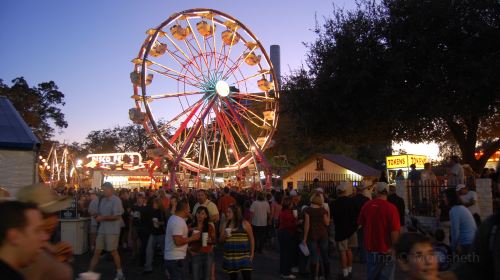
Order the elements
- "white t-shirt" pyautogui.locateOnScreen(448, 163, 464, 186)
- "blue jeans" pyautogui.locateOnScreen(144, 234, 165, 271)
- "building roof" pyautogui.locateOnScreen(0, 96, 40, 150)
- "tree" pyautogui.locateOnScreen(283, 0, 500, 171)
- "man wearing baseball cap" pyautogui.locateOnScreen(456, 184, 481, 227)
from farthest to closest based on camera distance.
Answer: "tree" pyautogui.locateOnScreen(283, 0, 500, 171), "white t-shirt" pyautogui.locateOnScreen(448, 163, 464, 186), "building roof" pyautogui.locateOnScreen(0, 96, 40, 150), "blue jeans" pyautogui.locateOnScreen(144, 234, 165, 271), "man wearing baseball cap" pyautogui.locateOnScreen(456, 184, 481, 227)

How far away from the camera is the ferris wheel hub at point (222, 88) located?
2819 cm

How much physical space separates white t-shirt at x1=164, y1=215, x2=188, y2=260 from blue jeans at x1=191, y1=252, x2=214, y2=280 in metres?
0.29

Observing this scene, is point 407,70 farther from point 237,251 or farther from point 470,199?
point 237,251

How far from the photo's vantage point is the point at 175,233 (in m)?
7.69

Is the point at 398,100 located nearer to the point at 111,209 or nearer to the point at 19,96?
the point at 111,209

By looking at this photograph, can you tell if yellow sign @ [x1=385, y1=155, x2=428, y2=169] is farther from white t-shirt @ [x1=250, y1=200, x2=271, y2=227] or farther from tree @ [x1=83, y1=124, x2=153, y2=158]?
tree @ [x1=83, y1=124, x2=153, y2=158]

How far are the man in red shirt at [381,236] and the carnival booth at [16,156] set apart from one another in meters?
7.91

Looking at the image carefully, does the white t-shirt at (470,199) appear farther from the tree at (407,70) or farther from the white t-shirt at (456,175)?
the tree at (407,70)

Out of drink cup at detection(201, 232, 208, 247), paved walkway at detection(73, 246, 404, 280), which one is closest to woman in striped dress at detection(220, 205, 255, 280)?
drink cup at detection(201, 232, 208, 247)

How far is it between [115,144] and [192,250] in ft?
235

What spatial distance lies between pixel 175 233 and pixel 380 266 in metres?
3.20

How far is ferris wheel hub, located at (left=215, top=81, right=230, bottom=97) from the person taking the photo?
28.2m

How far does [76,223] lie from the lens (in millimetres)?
14352

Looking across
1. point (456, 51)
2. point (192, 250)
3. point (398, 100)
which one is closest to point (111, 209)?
point (192, 250)
